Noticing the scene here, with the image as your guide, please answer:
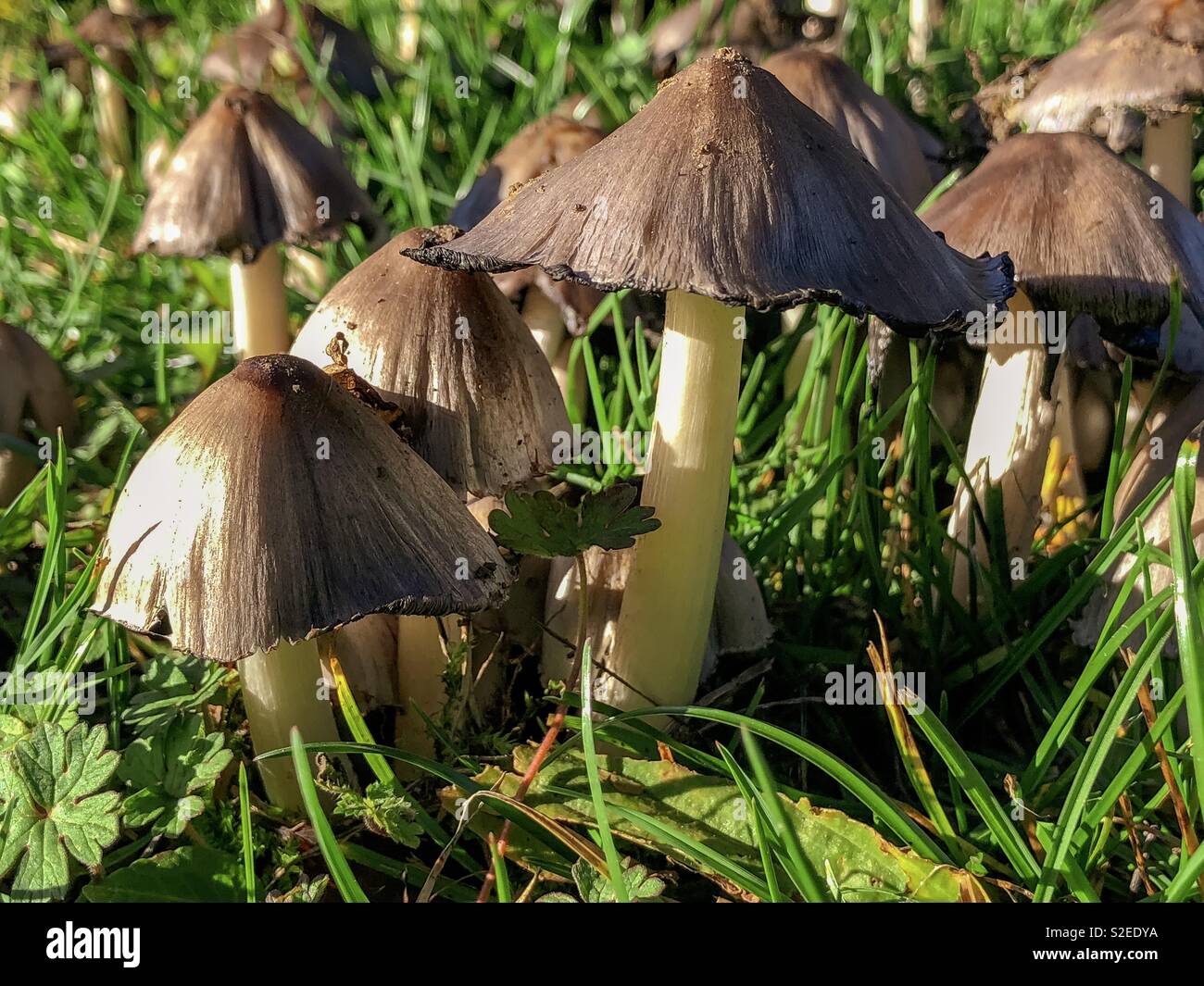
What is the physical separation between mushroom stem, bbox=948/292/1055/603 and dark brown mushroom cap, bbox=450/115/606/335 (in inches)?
44.4

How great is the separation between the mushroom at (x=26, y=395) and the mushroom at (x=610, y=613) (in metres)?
1.55

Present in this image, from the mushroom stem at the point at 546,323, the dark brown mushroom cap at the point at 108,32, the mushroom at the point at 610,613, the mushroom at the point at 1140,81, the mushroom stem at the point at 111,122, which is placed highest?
the dark brown mushroom cap at the point at 108,32

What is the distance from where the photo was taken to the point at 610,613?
213 cm

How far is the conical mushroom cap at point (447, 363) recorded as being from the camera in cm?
199

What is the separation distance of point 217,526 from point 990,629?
1521mm

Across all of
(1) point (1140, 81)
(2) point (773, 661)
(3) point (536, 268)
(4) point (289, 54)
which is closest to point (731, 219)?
(2) point (773, 661)

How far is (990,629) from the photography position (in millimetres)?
2229

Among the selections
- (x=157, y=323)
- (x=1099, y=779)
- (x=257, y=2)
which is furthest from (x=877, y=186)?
(x=257, y=2)

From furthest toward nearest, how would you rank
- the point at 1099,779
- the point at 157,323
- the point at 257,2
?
the point at 257,2 < the point at 157,323 < the point at 1099,779

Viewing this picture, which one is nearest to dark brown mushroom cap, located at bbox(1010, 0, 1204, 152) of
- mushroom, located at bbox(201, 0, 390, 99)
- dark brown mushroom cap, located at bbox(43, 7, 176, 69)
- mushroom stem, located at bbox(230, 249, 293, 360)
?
mushroom stem, located at bbox(230, 249, 293, 360)

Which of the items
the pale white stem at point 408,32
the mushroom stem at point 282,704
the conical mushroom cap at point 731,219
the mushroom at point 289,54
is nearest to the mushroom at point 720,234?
the conical mushroom cap at point 731,219

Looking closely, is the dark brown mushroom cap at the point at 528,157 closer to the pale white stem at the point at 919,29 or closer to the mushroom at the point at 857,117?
the mushroom at the point at 857,117
